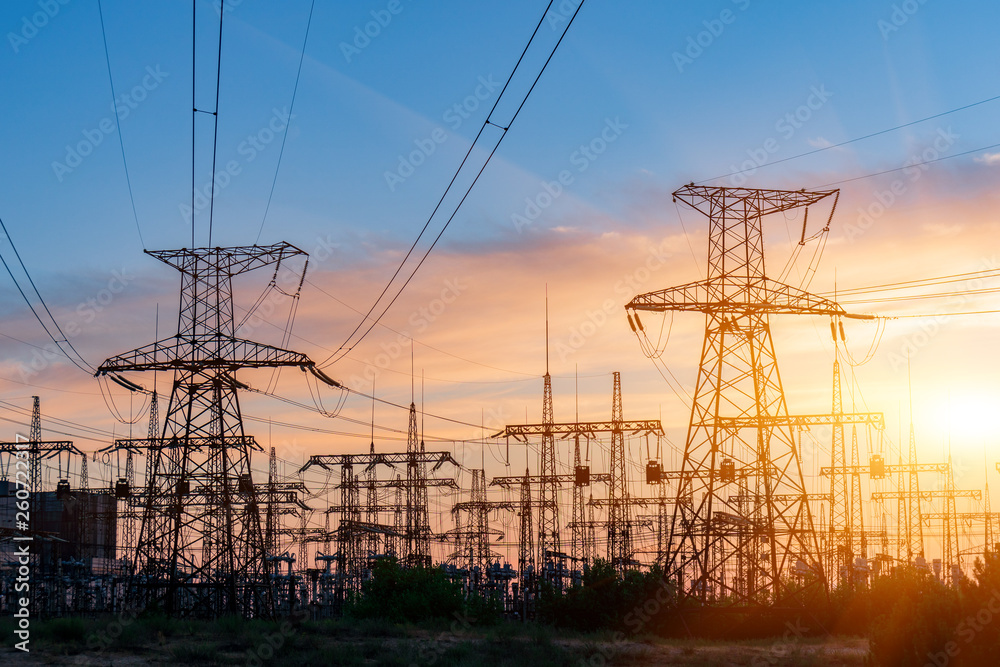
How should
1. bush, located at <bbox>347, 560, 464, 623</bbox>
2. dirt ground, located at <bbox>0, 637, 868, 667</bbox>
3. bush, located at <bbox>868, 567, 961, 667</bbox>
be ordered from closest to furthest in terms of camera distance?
1. bush, located at <bbox>868, 567, 961, 667</bbox>
2. dirt ground, located at <bbox>0, 637, 868, 667</bbox>
3. bush, located at <bbox>347, 560, 464, 623</bbox>

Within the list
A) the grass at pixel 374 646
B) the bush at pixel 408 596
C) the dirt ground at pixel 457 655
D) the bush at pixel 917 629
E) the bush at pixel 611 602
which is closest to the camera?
the bush at pixel 917 629

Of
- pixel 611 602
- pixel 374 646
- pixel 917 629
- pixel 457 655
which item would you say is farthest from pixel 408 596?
pixel 917 629

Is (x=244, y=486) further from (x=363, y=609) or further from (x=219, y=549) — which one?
(x=363, y=609)

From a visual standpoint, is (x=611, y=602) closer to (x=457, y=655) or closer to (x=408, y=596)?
(x=408, y=596)

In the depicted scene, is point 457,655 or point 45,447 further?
point 45,447

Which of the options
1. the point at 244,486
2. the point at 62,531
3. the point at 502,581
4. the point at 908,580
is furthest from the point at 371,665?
the point at 62,531

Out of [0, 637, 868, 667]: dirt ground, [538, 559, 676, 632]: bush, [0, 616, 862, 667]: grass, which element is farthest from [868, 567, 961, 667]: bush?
[538, 559, 676, 632]: bush

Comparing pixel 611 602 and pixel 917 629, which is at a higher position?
pixel 917 629

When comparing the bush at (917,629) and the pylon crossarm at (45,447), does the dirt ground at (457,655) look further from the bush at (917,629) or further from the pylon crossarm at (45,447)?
the pylon crossarm at (45,447)

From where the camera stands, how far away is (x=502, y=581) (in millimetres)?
77250

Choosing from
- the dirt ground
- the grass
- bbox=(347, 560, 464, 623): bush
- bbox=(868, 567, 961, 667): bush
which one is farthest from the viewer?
bbox=(347, 560, 464, 623): bush

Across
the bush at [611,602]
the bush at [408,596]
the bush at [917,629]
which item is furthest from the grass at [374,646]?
the bush at [408,596]

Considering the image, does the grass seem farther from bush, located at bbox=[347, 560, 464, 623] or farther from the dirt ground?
bush, located at bbox=[347, 560, 464, 623]

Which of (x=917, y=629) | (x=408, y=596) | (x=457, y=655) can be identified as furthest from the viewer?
(x=408, y=596)
